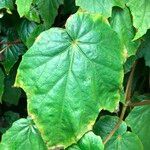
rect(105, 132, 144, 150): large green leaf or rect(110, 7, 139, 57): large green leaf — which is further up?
rect(110, 7, 139, 57): large green leaf

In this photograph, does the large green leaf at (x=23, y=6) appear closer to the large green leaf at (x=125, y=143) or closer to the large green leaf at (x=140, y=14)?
the large green leaf at (x=140, y=14)

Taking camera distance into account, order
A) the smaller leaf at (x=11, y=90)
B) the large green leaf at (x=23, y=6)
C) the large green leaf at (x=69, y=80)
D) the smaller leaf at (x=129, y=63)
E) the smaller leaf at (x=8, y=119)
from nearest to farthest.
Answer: the large green leaf at (x=69, y=80)
the large green leaf at (x=23, y=6)
the smaller leaf at (x=129, y=63)
the smaller leaf at (x=11, y=90)
the smaller leaf at (x=8, y=119)

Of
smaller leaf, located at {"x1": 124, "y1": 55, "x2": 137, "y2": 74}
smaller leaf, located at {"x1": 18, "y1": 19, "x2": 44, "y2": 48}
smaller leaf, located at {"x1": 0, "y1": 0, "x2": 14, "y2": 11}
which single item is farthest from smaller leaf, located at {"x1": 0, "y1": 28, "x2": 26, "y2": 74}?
smaller leaf, located at {"x1": 124, "y1": 55, "x2": 137, "y2": 74}

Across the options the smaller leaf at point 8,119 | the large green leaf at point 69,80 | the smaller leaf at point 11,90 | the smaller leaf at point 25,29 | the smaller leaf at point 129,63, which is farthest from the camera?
the smaller leaf at point 8,119

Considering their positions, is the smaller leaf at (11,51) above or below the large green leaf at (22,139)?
above

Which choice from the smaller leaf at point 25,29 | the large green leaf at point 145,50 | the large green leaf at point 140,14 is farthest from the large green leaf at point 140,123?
the smaller leaf at point 25,29

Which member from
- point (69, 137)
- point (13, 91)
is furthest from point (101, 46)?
point (13, 91)

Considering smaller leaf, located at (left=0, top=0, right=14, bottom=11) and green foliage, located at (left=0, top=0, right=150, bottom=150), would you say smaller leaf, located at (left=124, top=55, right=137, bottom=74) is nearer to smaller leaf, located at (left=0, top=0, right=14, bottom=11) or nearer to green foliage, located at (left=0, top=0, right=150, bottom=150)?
green foliage, located at (left=0, top=0, right=150, bottom=150)
